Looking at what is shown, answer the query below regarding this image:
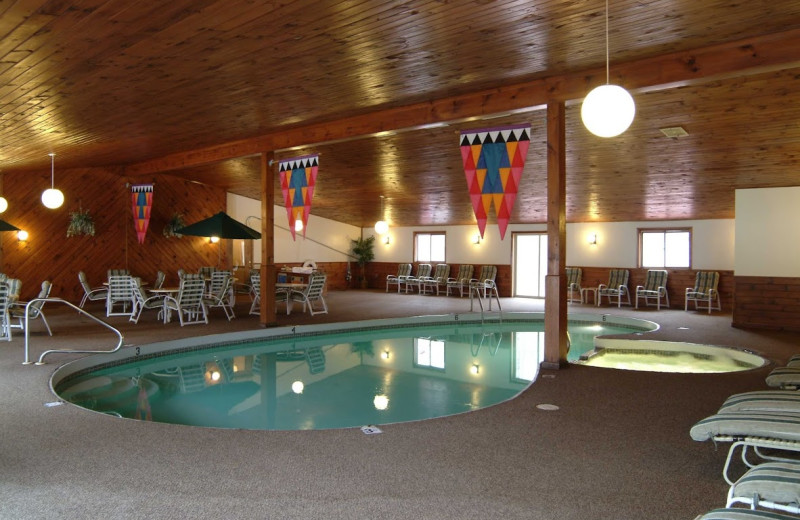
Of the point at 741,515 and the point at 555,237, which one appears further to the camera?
the point at 555,237

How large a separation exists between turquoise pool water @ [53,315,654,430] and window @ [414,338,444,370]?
1cm

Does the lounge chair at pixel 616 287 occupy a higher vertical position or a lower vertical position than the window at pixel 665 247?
lower

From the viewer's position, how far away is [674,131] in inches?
279

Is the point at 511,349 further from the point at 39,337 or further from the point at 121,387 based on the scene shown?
the point at 39,337

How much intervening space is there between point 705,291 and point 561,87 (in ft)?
27.1

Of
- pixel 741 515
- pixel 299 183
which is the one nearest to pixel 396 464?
pixel 741 515

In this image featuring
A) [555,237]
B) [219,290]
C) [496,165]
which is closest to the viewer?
[555,237]

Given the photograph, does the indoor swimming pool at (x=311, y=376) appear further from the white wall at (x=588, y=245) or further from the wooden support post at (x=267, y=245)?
the white wall at (x=588, y=245)

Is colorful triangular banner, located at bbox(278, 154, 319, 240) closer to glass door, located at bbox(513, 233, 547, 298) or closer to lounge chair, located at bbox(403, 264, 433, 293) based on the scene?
lounge chair, located at bbox(403, 264, 433, 293)

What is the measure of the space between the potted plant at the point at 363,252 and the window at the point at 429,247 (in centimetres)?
158

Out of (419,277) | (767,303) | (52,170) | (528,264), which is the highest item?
(52,170)

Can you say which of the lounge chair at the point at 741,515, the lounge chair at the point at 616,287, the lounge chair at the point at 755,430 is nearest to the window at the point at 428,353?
the lounge chair at the point at 755,430

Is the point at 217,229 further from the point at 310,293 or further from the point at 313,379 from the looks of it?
the point at 313,379

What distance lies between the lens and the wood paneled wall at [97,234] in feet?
35.7
